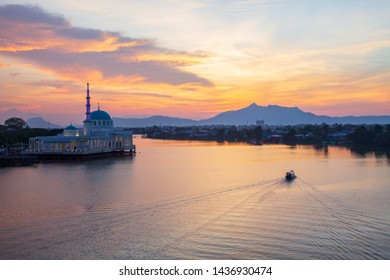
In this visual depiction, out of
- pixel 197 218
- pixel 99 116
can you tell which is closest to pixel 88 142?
pixel 99 116

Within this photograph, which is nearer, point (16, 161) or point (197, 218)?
point (197, 218)

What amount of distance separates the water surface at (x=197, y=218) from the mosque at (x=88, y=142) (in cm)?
1201

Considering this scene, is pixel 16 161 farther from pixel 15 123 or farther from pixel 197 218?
pixel 15 123

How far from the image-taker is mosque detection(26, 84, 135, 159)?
1258 inches

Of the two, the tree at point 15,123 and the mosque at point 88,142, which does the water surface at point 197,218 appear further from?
the tree at point 15,123

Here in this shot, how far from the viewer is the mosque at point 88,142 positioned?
3195 cm

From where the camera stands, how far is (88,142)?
34000 mm

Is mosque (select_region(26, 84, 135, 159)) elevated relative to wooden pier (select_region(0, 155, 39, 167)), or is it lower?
elevated

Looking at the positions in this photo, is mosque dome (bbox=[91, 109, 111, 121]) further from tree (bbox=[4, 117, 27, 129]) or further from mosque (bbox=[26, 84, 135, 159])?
tree (bbox=[4, 117, 27, 129])

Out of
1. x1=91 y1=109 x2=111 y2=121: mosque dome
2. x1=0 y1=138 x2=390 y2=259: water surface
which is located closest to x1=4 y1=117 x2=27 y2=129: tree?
x1=91 y1=109 x2=111 y2=121: mosque dome

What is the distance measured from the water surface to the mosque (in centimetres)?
1201

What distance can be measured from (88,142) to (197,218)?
24.0 metres

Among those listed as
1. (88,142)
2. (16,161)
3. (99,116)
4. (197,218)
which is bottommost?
(197,218)
